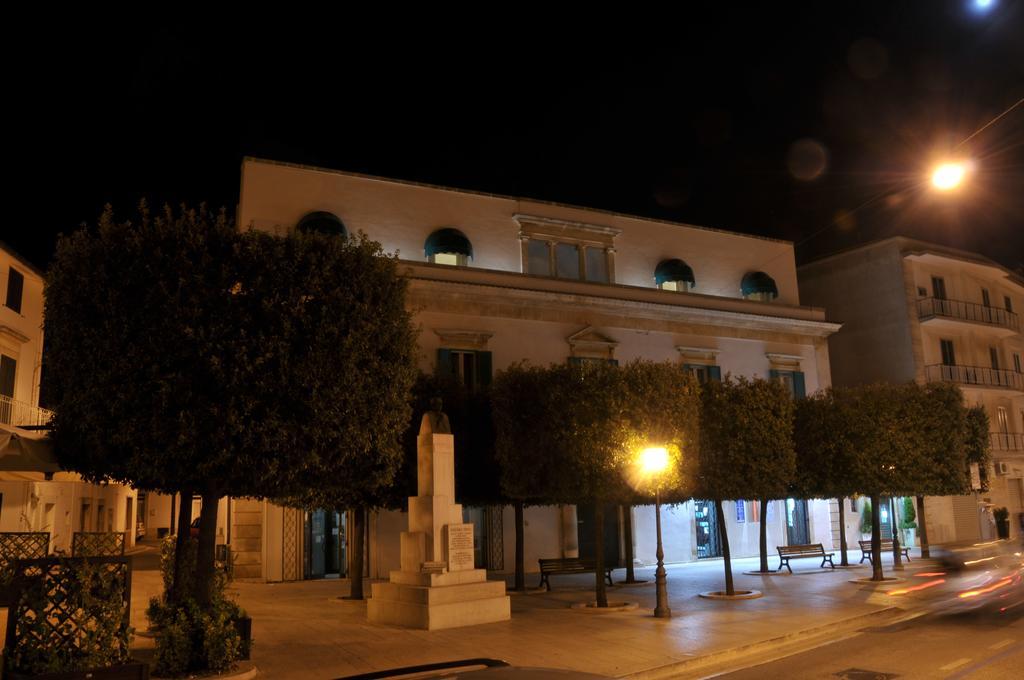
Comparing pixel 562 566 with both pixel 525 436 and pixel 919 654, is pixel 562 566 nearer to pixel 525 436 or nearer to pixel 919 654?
pixel 525 436

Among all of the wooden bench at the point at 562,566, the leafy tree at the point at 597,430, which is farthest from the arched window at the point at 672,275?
the leafy tree at the point at 597,430

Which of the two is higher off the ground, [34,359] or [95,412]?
[34,359]

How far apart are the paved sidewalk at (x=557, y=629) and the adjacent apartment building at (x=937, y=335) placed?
18625 mm

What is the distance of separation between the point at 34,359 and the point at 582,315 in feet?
74.4

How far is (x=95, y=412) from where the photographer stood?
36.4ft

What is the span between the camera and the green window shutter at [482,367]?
27.0 meters

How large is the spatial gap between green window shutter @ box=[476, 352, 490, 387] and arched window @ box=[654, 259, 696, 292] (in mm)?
8531

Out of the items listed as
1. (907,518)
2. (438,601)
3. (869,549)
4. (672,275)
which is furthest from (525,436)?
(907,518)

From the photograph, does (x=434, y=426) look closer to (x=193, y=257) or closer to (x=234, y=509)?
(x=193, y=257)

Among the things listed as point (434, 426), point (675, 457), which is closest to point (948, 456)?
point (675, 457)

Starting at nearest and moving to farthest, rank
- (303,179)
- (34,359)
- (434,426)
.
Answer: (434,426) → (303,179) → (34,359)

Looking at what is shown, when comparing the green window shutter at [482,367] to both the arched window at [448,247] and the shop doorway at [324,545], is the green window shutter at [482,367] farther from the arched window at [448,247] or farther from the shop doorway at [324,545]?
the shop doorway at [324,545]

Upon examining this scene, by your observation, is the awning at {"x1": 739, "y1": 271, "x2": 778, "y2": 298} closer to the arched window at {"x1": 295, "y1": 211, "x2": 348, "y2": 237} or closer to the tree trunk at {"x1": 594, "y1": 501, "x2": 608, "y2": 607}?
the arched window at {"x1": 295, "y1": 211, "x2": 348, "y2": 237}

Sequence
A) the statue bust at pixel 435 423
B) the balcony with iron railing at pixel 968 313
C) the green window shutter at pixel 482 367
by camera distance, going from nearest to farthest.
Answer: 1. the statue bust at pixel 435 423
2. the green window shutter at pixel 482 367
3. the balcony with iron railing at pixel 968 313
